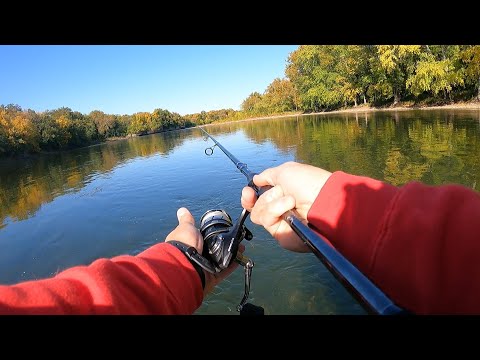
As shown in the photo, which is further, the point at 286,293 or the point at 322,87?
the point at 322,87

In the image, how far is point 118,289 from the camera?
3.42ft

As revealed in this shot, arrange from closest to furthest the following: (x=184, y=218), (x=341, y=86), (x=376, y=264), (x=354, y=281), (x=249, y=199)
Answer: (x=354, y=281) → (x=376, y=264) → (x=184, y=218) → (x=249, y=199) → (x=341, y=86)

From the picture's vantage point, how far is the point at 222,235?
212 centimetres

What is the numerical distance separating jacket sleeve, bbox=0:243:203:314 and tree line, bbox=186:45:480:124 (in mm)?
36765

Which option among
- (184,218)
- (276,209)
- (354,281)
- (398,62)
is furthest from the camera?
(398,62)

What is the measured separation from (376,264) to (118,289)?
0.96m

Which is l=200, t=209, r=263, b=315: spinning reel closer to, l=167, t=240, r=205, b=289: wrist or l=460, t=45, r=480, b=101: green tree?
l=167, t=240, r=205, b=289: wrist

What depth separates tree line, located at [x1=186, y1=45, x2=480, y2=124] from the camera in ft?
105

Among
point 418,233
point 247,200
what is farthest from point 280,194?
point 418,233

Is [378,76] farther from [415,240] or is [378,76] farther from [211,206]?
[415,240]

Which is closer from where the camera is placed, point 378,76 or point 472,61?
point 472,61

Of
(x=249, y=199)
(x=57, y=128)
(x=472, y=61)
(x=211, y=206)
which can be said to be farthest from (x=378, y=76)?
(x=57, y=128)
